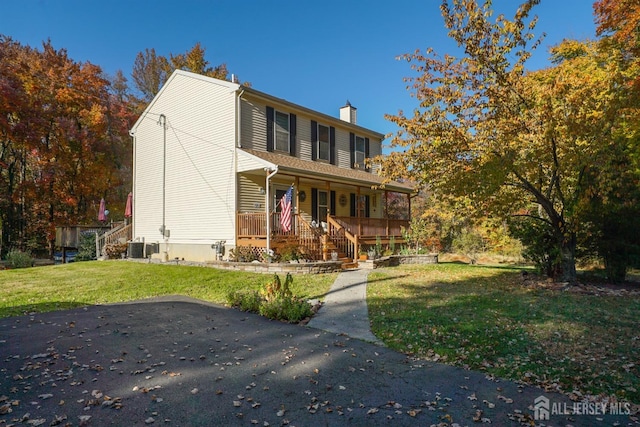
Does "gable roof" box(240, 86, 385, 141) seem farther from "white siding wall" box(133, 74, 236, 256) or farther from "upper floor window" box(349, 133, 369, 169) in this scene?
"white siding wall" box(133, 74, 236, 256)

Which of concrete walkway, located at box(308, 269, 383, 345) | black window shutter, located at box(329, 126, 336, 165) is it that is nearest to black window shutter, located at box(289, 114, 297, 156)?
black window shutter, located at box(329, 126, 336, 165)

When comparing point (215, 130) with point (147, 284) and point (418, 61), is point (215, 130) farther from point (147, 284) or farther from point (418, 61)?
point (418, 61)

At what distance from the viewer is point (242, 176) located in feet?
47.3

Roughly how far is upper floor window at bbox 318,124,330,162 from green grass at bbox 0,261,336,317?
24.7 ft

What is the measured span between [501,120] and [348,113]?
40.0ft

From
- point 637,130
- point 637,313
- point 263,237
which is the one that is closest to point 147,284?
point 263,237

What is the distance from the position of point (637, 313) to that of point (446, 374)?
505 cm

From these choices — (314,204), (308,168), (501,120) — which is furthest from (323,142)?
(501,120)

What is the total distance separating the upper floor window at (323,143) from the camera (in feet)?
58.6

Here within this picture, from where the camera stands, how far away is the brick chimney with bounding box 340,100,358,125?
2058cm

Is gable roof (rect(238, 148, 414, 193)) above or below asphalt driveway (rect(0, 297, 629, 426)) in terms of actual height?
above

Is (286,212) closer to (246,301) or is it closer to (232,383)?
(246,301)

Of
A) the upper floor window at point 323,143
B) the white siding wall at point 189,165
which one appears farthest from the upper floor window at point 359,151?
the white siding wall at point 189,165

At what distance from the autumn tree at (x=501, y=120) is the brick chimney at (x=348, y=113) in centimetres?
1041
